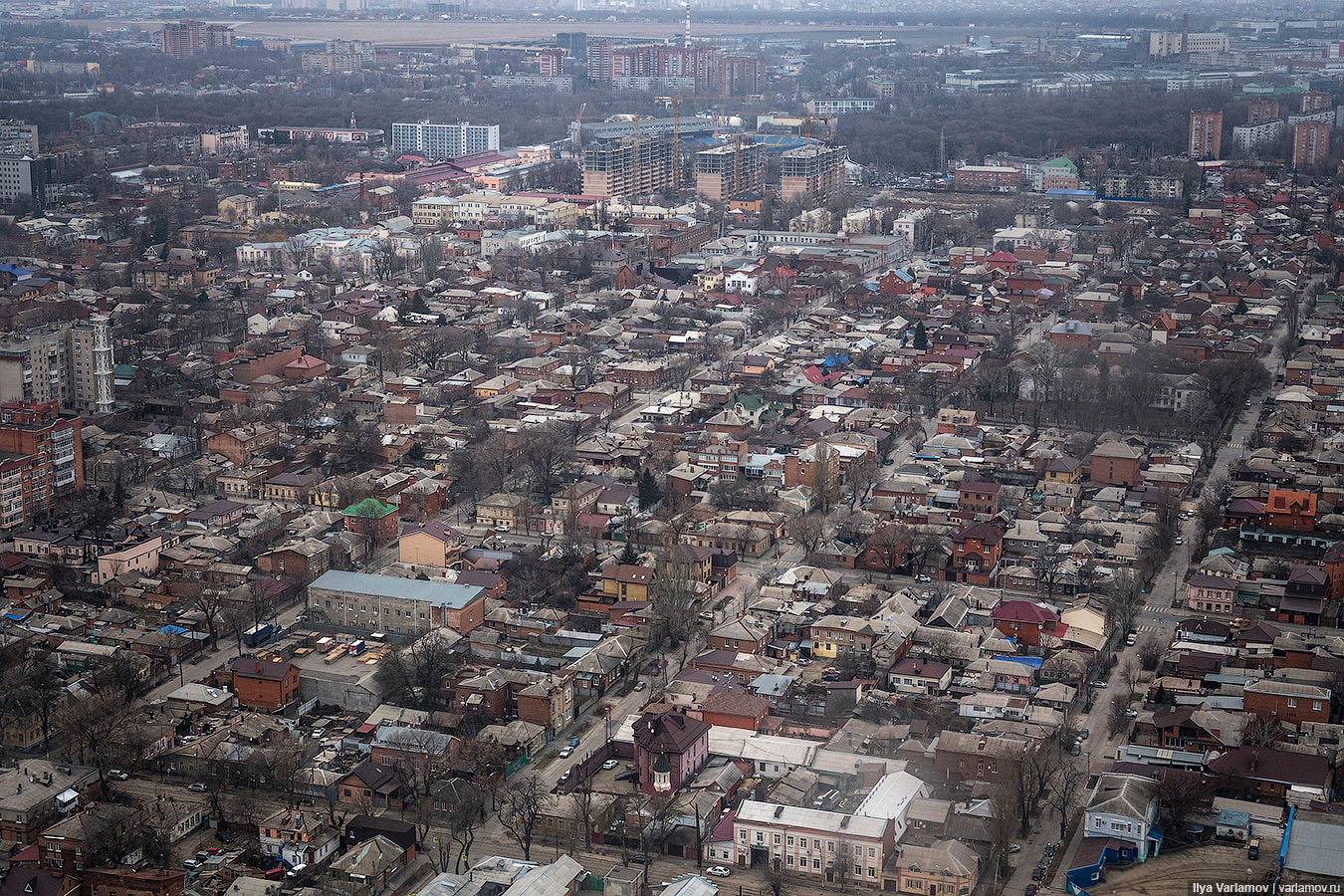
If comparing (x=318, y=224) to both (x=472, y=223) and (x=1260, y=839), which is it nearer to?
(x=472, y=223)

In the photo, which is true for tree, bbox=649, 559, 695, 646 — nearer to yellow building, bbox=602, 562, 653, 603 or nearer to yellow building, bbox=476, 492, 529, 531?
Answer: yellow building, bbox=602, 562, 653, 603

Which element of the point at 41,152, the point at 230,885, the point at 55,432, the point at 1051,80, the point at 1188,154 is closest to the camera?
the point at 230,885

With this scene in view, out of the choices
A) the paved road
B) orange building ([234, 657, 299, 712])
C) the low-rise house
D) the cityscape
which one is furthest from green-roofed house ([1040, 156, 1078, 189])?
the low-rise house

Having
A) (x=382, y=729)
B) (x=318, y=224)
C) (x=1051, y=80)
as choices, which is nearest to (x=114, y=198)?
(x=318, y=224)

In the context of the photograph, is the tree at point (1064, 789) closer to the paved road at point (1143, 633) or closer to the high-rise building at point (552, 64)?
the paved road at point (1143, 633)

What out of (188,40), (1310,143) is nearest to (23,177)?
(1310,143)

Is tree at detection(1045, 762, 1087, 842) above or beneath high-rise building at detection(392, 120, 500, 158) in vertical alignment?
beneath

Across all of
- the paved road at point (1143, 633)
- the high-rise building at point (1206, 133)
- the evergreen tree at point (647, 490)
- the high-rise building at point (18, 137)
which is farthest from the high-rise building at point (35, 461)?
the high-rise building at point (1206, 133)
